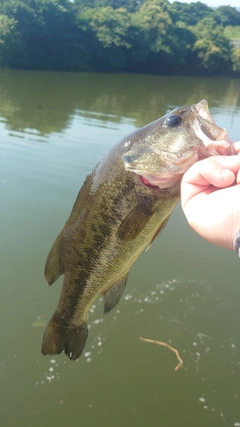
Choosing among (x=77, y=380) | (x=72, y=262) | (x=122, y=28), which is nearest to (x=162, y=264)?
(x=77, y=380)

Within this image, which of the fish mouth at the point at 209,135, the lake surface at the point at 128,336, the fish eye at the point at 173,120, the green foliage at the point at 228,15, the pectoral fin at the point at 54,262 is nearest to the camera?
the fish mouth at the point at 209,135

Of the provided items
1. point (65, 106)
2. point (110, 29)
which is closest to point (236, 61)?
point (110, 29)

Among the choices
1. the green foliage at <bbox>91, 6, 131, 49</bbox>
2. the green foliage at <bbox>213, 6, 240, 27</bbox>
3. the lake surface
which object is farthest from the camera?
the green foliage at <bbox>213, 6, 240, 27</bbox>

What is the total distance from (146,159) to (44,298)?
3271 millimetres

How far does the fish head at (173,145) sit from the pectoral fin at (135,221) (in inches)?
5.4

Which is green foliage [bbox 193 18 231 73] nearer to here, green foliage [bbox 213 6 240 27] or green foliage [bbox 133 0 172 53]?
green foliage [bbox 133 0 172 53]

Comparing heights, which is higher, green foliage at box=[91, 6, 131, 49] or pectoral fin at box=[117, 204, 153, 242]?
pectoral fin at box=[117, 204, 153, 242]

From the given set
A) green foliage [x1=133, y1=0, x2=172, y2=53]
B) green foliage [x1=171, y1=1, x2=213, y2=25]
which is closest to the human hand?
green foliage [x1=133, y1=0, x2=172, y2=53]

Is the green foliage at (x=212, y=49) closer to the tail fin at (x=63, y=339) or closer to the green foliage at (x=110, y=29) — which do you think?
the green foliage at (x=110, y=29)

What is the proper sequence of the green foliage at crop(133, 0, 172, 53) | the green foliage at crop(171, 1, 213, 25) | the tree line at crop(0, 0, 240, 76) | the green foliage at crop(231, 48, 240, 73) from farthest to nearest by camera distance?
the green foliage at crop(171, 1, 213, 25), the green foliage at crop(231, 48, 240, 73), the green foliage at crop(133, 0, 172, 53), the tree line at crop(0, 0, 240, 76)

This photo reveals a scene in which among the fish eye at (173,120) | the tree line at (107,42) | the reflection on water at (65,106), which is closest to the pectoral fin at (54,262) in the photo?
the fish eye at (173,120)

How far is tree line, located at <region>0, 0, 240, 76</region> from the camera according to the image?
38062 millimetres

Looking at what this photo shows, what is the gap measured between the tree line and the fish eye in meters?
37.3

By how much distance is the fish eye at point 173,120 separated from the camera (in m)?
1.96
